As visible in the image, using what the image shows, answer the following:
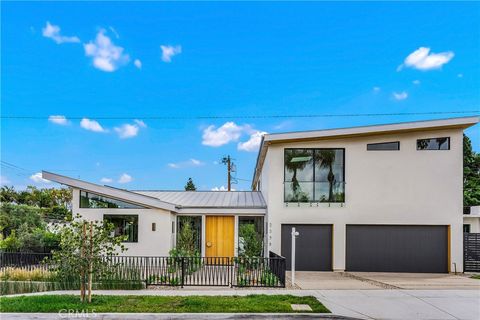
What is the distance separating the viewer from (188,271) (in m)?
11.0

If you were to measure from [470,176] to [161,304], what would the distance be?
33949 mm

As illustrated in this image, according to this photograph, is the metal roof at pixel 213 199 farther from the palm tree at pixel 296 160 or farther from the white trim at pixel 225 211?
the palm tree at pixel 296 160

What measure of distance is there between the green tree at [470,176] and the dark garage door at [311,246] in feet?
74.9

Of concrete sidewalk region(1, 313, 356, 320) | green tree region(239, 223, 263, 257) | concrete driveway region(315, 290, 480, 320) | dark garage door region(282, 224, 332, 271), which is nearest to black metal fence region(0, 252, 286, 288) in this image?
green tree region(239, 223, 263, 257)

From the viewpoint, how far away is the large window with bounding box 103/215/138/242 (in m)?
14.5

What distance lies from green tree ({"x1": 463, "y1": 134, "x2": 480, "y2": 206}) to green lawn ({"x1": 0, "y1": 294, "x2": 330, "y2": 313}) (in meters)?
28.3

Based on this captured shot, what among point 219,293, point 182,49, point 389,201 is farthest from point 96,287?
point 182,49

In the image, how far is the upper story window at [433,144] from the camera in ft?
46.4

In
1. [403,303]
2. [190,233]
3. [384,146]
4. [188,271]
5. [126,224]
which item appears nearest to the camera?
[403,303]

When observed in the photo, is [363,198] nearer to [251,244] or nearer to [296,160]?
[296,160]

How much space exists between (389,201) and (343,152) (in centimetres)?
259

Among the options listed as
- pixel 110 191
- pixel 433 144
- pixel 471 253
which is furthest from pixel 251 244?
pixel 471 253

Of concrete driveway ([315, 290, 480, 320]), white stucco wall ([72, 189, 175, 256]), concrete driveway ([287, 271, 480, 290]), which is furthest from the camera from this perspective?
white stucco wall ([72, 189, 175, 256])

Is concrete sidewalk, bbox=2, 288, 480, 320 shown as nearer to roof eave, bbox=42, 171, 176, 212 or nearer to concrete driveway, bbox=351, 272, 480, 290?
concrete driveway, bbox=351, 272, 480, 290
